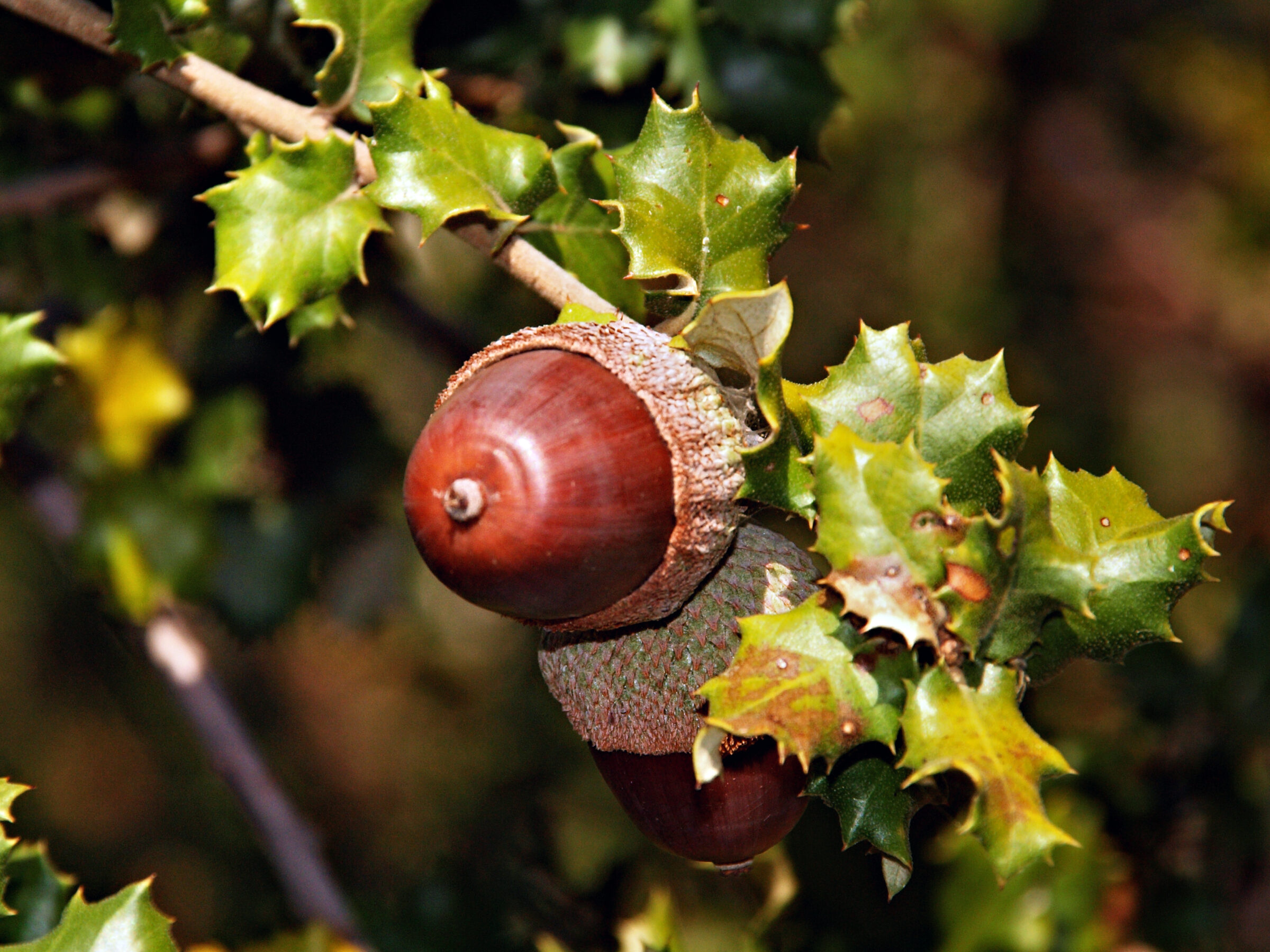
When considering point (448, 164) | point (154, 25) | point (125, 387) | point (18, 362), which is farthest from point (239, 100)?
point (125, 387)

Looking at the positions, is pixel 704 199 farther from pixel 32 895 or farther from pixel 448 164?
pixel 32 895

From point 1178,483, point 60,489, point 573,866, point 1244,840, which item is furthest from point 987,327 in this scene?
point 60,489

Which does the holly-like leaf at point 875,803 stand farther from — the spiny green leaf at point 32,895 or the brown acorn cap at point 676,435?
the spiny green leaf at point 32,895

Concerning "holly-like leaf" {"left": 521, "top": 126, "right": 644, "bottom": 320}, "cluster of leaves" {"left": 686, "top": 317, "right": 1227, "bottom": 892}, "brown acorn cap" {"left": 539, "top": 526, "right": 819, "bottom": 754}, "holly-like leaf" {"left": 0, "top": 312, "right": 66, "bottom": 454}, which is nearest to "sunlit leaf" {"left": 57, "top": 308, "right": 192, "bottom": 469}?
"holly-like leaf" {"left": 0, "top": 312, "right": 66, "bottom": 454}

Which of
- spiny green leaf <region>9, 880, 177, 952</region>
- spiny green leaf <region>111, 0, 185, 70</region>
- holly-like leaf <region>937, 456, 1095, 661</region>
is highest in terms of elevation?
spiny green leaf <region>111, 0, 185, 70</region>

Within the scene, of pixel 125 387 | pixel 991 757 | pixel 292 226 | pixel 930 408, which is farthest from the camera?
pixel 125 387

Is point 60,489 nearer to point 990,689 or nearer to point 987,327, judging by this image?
point 990,689

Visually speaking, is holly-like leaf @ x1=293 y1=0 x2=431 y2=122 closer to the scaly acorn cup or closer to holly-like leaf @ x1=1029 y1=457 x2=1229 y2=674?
the scaly acorn cup
